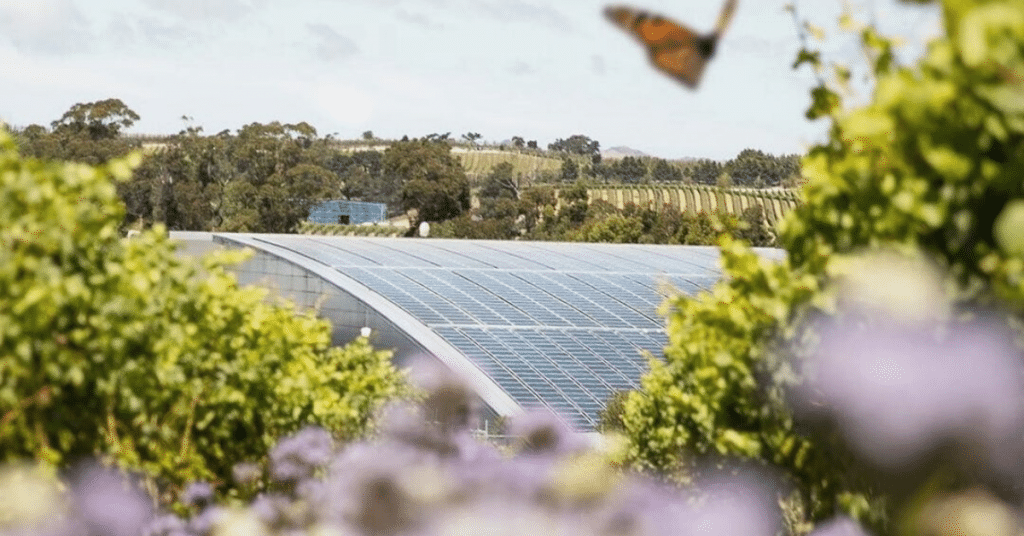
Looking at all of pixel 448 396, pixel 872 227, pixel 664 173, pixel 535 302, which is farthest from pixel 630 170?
pixel 448 396

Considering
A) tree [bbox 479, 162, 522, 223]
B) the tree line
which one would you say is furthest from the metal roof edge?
tree [bbox 479, 162, 522, 223]

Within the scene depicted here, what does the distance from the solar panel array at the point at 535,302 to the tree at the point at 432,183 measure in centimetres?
4296

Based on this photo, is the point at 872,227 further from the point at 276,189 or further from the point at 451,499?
the point at 276,189

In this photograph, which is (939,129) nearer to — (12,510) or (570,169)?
(12,510)

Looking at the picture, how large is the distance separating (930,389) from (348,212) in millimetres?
90383

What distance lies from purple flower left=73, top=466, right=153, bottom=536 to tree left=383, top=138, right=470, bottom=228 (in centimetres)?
8008

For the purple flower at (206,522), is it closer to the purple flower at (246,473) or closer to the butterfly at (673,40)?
the purple flower at (246,473)

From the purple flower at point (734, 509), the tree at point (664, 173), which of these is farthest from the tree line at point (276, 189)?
the purple flower at point (734, 509)

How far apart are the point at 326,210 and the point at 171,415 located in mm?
88228

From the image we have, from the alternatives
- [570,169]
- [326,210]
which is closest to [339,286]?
[326,210]

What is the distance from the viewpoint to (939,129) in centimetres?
397

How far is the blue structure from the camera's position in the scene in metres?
92.9

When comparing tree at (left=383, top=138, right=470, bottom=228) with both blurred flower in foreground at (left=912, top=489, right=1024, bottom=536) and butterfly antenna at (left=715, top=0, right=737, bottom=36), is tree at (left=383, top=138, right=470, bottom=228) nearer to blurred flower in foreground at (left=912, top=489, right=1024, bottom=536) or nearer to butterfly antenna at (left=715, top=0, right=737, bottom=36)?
blurred flower in foreground at (left=912, top=489, right=1024, bottom=536)

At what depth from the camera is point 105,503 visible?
18.7 ft
